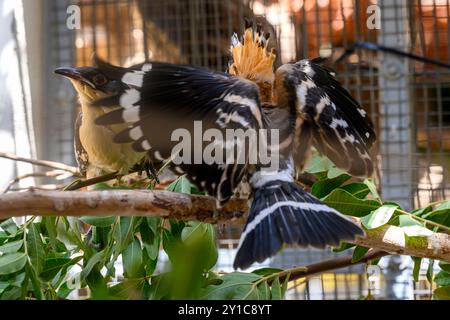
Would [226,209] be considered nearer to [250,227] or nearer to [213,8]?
[250,227]

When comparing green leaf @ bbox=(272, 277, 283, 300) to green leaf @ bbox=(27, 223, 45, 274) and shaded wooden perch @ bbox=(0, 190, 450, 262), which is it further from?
green leaf @ bbox=(27, 223, 45, 274)

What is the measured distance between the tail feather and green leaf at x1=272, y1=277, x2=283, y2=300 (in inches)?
4.9

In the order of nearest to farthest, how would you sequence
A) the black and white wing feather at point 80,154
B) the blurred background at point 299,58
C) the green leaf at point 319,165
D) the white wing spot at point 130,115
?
the white wing spot at point 130,115 → the green leaf at point 319,165 → the black and white wing feather at point 80,154 → the blurred background at point 299,58

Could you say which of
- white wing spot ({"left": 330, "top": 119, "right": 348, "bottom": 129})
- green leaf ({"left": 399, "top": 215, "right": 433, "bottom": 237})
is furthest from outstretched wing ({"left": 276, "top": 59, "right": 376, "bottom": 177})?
green leaf ({"left": 399, "top": 215, "right": 433, "bottom": 237})

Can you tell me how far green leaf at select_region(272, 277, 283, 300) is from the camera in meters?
0.91

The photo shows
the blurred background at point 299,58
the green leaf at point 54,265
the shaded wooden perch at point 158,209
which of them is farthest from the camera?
the blurred background at point 299,58

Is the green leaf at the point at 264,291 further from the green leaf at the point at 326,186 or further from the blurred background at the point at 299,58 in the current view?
the blurred background at the point at 299,58

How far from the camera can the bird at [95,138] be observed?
1035 millimetres

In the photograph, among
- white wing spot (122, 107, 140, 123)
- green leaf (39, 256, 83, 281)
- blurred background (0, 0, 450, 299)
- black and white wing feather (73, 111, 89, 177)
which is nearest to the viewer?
white wing spot (122, 107, 140, 123)

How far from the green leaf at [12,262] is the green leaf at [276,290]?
30cm

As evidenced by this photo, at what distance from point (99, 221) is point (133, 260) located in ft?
0.21

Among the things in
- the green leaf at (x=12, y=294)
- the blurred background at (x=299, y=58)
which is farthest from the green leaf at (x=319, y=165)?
the blurred background at (x=299, y=58)

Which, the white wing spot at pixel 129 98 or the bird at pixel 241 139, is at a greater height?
the white wing spot at pixel 129 98

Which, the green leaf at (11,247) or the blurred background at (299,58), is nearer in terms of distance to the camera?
the green leaf at (11,247)
